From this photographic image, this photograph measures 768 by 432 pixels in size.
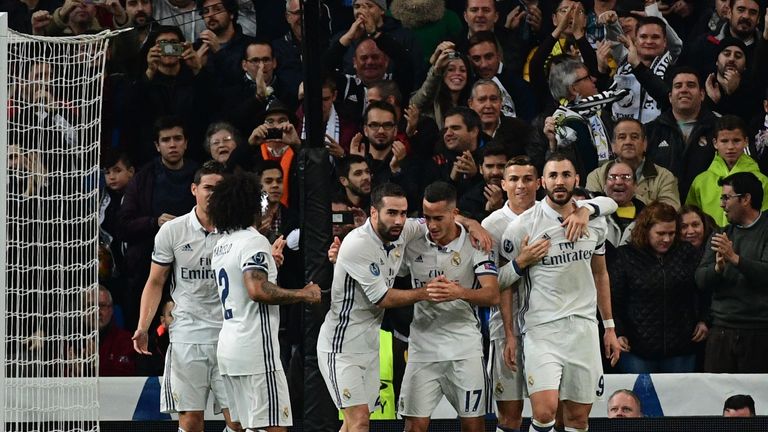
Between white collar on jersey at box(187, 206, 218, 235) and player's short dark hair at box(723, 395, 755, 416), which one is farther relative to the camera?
player's short dark hair at box(723, 395, 755, 416)

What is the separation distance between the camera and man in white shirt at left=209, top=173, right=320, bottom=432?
10.8m

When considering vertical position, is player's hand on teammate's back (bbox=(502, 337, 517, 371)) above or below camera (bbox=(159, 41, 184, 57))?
below

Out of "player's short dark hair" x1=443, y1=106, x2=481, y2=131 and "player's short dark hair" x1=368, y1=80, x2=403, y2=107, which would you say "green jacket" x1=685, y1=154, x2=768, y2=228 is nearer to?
"player's short dark hair" x1=443, y1=106, x2=481, y2=131

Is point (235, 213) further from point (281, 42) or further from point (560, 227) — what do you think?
point (281, 42)

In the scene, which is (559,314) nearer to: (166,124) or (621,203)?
(621,203)

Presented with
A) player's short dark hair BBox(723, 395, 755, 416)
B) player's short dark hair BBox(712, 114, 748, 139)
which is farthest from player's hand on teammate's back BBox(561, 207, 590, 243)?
player's short dark hair BBox(712, 114, 748, 139)

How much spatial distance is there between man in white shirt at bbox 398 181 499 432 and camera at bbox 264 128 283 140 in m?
2.94

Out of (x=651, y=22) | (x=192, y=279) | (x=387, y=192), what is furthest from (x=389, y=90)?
(x=192, y=279)

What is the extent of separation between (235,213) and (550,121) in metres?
3.78

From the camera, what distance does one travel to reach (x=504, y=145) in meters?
13.3

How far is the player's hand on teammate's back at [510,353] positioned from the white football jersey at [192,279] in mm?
2157

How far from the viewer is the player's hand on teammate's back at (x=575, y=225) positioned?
11.2 meters

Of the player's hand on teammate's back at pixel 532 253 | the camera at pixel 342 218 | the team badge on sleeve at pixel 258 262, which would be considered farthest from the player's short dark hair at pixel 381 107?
the team badge on sleeve at pixel 258 262

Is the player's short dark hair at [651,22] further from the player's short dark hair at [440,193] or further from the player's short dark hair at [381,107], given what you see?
the player's short dark hair at [440,193]
